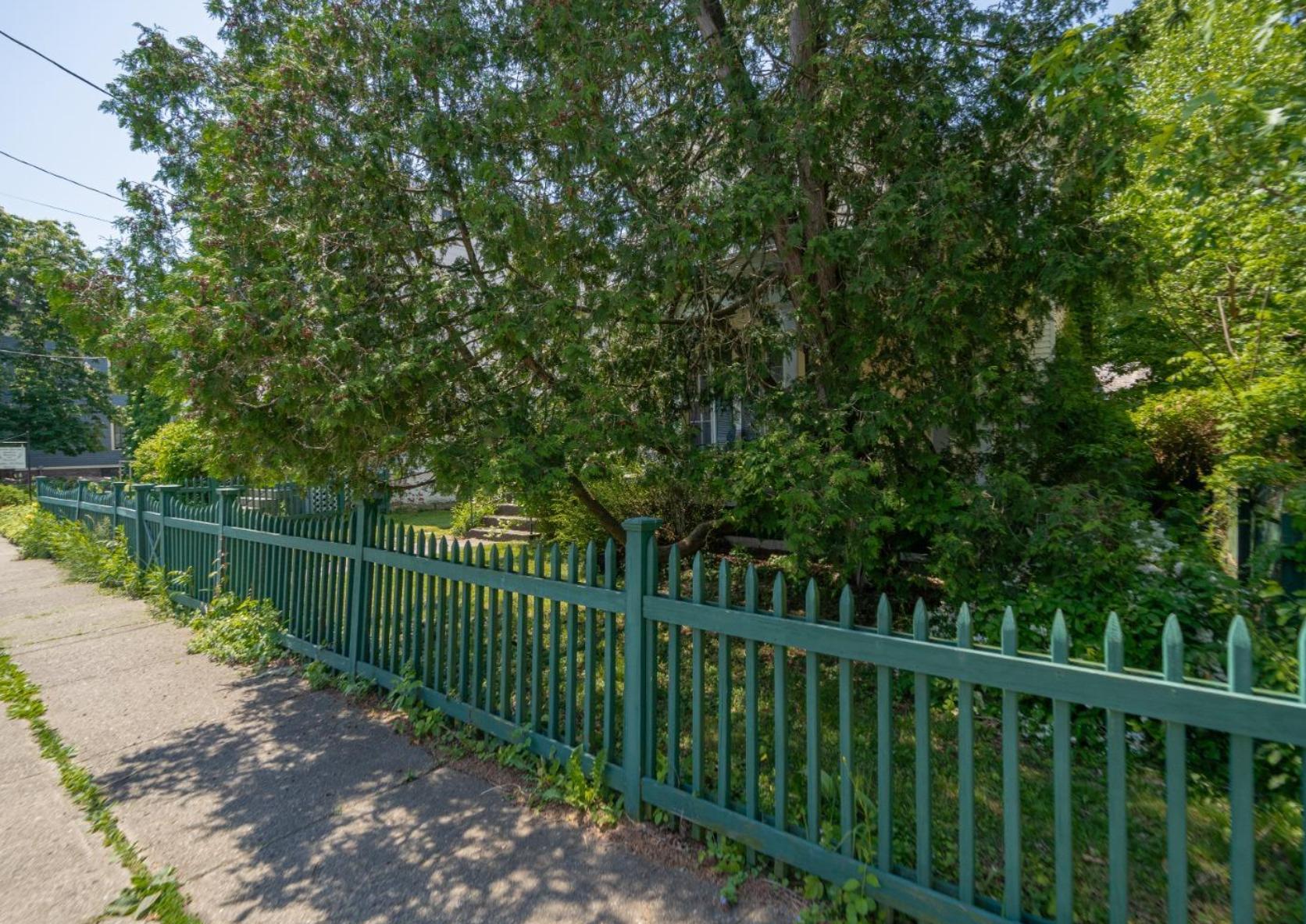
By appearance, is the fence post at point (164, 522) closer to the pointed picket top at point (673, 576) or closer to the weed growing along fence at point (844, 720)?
the weed growing along fence at point (844, 720)

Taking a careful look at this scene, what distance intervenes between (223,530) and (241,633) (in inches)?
47.5

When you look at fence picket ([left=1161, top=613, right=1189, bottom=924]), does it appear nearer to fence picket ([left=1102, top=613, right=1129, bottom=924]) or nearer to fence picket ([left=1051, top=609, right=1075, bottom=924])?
fence picket ([left=1102, top=613, right=1129, bottom=924])

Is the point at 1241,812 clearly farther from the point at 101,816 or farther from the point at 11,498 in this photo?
the point at 11,498

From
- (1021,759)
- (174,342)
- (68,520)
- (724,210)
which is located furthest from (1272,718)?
(68,520)

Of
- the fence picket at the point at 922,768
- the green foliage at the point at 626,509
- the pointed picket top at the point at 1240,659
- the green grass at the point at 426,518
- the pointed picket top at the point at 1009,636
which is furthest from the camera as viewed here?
the green grass at the point at 426,518

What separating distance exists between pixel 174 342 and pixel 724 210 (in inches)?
134

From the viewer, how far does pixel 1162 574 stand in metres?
4.18

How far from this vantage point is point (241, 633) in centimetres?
608

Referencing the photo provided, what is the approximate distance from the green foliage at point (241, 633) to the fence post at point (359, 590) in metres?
1.20

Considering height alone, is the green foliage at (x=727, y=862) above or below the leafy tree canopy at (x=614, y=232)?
below

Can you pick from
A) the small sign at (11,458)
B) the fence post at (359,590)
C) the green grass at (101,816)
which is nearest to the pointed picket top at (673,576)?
the green grass at (101,816)

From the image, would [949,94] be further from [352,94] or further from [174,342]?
[174,342]

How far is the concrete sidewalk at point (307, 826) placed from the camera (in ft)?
9.22

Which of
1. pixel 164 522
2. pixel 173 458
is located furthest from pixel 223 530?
pixel 173 458
